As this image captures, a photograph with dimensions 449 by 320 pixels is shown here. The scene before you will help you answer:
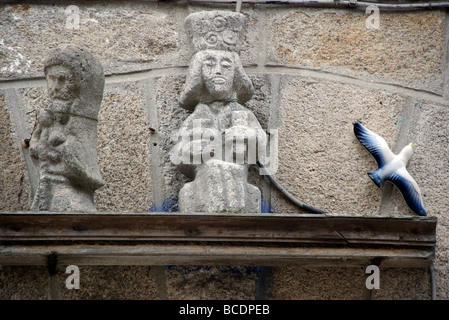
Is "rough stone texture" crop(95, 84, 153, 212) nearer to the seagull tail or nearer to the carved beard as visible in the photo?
the carved beard

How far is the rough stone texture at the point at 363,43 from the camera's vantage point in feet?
14.0

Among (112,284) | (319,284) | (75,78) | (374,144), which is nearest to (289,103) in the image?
(374,144)

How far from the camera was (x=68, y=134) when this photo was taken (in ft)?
11.9

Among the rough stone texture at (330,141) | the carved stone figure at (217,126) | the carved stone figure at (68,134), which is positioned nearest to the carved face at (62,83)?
the carved stone figure at (68,134)

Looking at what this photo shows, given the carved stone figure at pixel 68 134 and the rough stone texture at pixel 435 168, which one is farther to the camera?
the rough stone texture at pixel 435 168

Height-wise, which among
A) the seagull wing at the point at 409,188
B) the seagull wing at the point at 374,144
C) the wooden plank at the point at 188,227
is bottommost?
the wooden plank at the point at 188,227

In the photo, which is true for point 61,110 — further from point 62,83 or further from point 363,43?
point 363,43

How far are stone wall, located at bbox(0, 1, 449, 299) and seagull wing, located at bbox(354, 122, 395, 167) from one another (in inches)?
2.2

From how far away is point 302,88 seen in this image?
4.21 metres

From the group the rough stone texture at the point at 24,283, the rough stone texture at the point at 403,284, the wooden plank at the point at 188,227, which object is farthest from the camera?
the rough stone texture at the point at 403,284

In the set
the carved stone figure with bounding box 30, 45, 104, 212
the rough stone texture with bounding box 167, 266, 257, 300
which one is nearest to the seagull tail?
the rough stone texture with bounding box 167, 266, 257, 300

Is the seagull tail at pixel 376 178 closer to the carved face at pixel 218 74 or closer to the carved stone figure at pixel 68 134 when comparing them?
the carved face at pixel 218 74

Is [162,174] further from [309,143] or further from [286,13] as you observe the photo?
[286,13]

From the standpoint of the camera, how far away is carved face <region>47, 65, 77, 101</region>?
3625 millimetres
